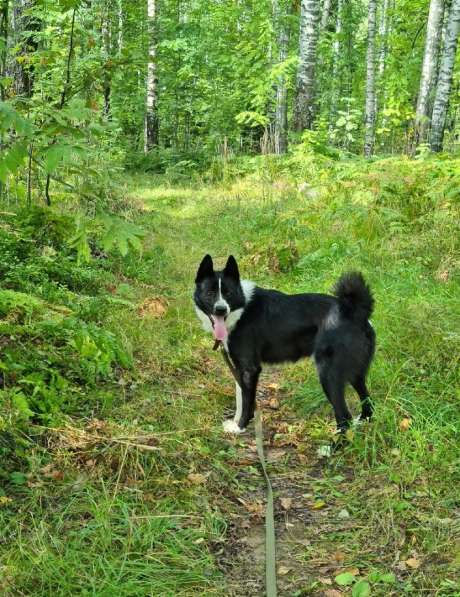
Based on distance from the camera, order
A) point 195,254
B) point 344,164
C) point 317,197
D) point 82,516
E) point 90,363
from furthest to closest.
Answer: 1. point 344,164
2. point 317,197
3. point 195,254
4. point 90,363
5. point 82,516

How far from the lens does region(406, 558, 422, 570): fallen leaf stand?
286 centimetres

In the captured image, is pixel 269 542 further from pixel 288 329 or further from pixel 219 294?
pixel 219 294

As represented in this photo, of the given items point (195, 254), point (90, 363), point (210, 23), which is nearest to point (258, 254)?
point (195, 254)

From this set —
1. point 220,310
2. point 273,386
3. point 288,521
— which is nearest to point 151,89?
point 273,386

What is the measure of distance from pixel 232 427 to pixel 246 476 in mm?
626

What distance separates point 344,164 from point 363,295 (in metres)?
7.30

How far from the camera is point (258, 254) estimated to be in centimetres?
797

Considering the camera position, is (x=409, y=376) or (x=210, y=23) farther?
(x=210, y=23)

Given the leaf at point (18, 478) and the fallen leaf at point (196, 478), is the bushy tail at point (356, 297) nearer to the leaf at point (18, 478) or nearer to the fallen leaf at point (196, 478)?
the fallen leaf at point (196, 478)

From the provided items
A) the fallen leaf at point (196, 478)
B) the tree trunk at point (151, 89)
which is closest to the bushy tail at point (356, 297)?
the fallen leaf at point (196, 478)

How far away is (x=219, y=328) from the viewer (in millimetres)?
4508

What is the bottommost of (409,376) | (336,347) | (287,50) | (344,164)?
(409,376)

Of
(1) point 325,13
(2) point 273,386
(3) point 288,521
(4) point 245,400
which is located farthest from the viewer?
(1) point 325,13

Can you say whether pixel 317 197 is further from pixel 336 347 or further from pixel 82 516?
pixel 82 516
